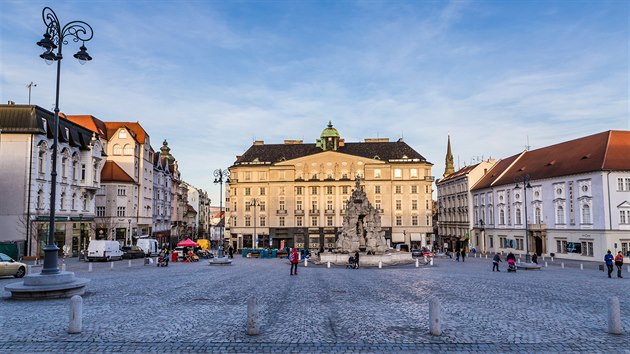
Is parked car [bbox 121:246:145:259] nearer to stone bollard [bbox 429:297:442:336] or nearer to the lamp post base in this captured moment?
the lamp post base

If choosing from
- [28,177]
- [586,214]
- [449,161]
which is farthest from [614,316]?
[449,161]

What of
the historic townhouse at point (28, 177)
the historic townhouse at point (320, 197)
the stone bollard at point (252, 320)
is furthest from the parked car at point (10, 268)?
the historic townhouse at point (320, 197)

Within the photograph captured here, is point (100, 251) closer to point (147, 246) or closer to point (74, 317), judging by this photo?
point (147, 246)

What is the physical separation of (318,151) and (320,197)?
9722 mm

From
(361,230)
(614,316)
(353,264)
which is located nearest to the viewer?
(614,316)

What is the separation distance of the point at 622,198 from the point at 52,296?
168 feet

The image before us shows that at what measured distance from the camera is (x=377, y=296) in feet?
60.3

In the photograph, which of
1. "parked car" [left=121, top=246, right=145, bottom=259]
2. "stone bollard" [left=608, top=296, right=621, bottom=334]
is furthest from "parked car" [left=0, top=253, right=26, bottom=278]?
"stone bollard" [left=608, top=296, right=621, bottom=334]

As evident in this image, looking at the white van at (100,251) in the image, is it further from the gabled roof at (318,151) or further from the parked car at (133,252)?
the gabled roof at (318,151)

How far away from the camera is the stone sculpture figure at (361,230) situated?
4416cm

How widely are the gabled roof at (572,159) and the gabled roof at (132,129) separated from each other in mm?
52164

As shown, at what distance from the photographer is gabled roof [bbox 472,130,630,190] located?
1928 inches

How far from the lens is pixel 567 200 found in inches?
2100

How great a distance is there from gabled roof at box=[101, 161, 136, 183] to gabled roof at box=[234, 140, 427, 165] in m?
26.0
